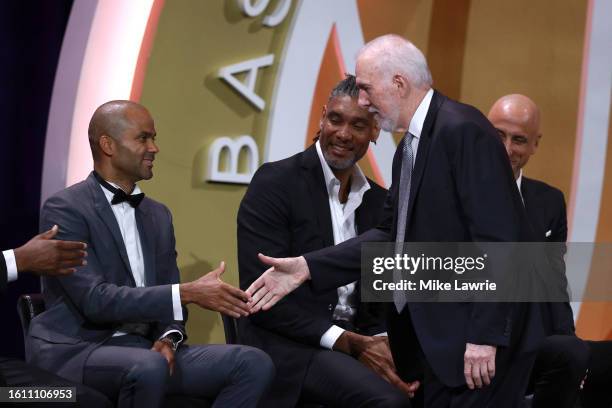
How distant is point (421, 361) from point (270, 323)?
680 mm

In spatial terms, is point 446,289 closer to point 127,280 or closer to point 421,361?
point 421,361

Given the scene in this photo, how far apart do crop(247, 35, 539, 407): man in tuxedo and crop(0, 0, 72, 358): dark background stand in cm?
123

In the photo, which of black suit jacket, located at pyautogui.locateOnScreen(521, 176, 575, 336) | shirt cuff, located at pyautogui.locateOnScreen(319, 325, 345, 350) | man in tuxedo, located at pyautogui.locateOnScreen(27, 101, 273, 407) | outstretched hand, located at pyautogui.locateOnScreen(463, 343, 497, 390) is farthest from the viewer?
black suit jacket, located at pyautogui.locateOnScreen(521, 176, 575, 336)

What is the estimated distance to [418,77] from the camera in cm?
278

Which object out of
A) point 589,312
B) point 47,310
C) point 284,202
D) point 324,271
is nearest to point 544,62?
point 589,312

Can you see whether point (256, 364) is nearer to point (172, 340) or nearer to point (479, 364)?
point (172, 340)

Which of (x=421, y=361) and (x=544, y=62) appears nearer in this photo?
(x=421, y=361)

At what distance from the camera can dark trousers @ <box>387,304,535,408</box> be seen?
2621mm

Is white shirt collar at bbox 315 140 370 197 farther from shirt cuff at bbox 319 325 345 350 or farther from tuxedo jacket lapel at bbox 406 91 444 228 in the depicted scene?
tuxedo jacket lapel at bbox 406 91 444 228

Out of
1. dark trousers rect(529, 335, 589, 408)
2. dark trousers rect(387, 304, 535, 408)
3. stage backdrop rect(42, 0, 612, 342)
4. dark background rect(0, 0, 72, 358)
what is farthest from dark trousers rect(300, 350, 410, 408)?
dark background rect(0, 0, 72, 358)

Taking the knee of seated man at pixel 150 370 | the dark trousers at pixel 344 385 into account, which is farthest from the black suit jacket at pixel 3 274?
the dark trousers at pixel 344 385

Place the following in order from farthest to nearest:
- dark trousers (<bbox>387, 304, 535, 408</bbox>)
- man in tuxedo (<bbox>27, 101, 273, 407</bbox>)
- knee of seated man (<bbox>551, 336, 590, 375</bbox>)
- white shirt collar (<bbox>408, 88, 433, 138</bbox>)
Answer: knee of seated man (<bbox>551, 336, 590, 375</bbox>)
man in tuxedo (<bbox>27, 101, 273, 407</bbox>)
white shirt collar (<bbox>408, 88, 433, 138</bbox>)
dark trousers (<bbox>387, 304, 535, 408</bbox>)

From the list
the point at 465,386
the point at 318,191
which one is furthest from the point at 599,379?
the point at 465,386

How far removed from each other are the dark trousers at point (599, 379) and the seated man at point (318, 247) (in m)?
1.20
